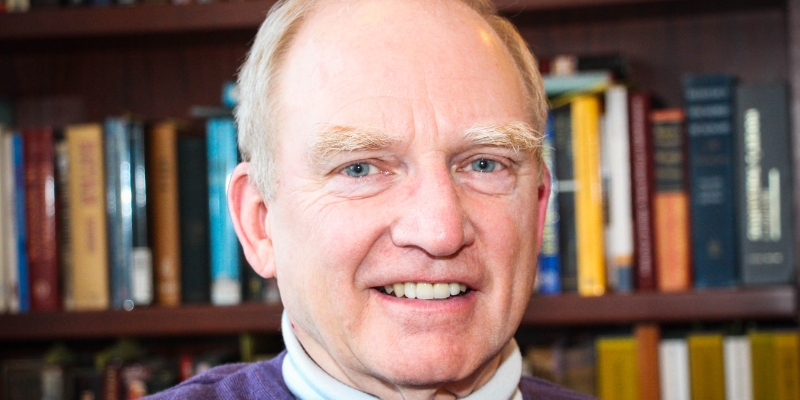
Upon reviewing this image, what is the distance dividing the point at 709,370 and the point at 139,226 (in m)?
1.09

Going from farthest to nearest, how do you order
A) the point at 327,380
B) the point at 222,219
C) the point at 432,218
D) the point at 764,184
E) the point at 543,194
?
the point at 222,219 → the point at 764,184 → the point at 543,194 → the point at 327,380 → the point at 432,218

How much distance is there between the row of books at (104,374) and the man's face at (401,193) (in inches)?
31.7

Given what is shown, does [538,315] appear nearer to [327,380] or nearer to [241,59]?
[327,380]

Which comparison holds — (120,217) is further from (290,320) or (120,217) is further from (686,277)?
(686,277)

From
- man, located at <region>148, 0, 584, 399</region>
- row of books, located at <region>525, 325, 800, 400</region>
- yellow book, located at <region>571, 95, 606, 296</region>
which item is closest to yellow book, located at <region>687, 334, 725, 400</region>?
row of books, located at <region>525, 325, 800, 400</region>

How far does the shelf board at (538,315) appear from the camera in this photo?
1.54m

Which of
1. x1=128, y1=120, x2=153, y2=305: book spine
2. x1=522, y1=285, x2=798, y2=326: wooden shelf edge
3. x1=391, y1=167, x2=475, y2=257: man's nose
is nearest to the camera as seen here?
x1=391, y1=167, x2=475, y2=257: man's nose

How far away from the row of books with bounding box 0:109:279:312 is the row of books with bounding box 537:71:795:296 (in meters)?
0.59

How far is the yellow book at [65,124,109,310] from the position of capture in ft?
5.45

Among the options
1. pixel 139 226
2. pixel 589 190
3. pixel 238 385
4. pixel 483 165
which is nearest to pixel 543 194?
pixel 483 165

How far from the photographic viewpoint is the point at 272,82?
38.0 inches

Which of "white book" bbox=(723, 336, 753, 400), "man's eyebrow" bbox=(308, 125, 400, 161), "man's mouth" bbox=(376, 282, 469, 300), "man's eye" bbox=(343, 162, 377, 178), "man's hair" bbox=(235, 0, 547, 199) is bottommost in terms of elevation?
"white book" bbox=(723, 336, 753, 400)

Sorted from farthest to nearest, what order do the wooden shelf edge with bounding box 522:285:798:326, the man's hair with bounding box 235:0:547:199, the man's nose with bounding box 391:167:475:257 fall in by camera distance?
the wooden shelf edge with bounding box 522:285:798:326 → the man's hair with bounding box 235:0:547:199 → the man's nose with bounding box 391:167:475:257

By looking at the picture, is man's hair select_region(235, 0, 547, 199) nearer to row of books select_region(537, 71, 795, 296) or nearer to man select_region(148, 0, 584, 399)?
man select_region(148, 0, 584, 399)
